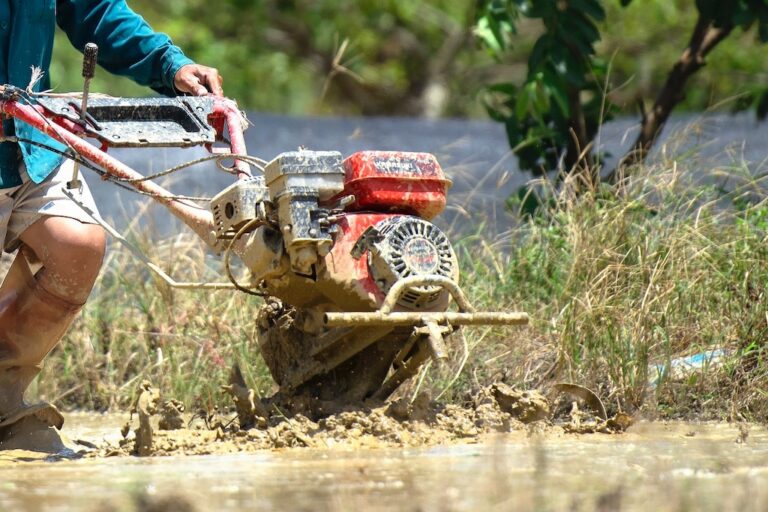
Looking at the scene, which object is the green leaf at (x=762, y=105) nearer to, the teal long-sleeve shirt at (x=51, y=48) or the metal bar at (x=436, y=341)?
the teal long-sleeve shirt at (x=51, y=48)

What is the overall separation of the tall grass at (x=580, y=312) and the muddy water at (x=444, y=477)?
0.55 metres

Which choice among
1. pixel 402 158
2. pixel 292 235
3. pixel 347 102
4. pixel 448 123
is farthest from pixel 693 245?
pixel 347 102

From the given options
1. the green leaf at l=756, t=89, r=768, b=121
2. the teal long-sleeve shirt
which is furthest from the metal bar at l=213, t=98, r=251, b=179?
the green leaf at l=756, t=89, r=768, b=121

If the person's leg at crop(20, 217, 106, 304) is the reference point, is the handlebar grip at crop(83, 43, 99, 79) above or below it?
above

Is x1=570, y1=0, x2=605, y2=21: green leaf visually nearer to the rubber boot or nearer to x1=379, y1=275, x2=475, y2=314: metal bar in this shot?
x1=379, y1=275, x2=475, y2=314: metal bar

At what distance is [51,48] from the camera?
446 cm

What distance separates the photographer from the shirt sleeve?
450 centimetres

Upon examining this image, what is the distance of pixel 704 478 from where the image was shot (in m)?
3.09

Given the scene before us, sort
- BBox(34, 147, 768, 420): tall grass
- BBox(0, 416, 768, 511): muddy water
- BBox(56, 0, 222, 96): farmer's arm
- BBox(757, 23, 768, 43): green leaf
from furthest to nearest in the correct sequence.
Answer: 1. BBox(757, 23, 768, 43): green leaf
2. BBox(34, 147, 768, 420): tall grass
3. BBox(56, 0, 222, 96): farmer's arm
4. BBox(0, 416, 768, 511): muddy water

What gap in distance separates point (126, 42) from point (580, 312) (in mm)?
1864

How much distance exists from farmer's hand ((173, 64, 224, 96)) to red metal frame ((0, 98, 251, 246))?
0.14 meters

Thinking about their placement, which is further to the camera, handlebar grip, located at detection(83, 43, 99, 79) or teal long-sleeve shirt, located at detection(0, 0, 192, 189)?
teal long-sleeve shirt, located at detection(0, 0, 192, 189)

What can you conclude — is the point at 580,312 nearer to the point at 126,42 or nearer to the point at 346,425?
the point at 346,425

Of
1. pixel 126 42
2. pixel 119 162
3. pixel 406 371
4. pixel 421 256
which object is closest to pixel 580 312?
pixel 406 371
